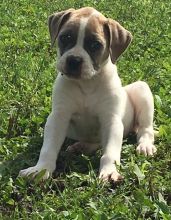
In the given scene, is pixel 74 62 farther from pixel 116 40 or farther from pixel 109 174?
pixel 109 174

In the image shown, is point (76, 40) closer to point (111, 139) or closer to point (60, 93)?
point (60, 93)

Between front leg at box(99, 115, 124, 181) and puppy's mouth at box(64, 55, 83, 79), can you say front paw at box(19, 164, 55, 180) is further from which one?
puppy's mouth at box(64, 55, 83, 79)

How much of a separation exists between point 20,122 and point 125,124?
41.8 inches

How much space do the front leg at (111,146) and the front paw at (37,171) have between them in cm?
43

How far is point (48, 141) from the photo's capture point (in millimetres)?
5543

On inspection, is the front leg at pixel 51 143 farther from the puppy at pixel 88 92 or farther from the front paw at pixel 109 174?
the front paw at pixel 109 174

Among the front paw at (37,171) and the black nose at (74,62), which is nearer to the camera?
the front paw at (37,171)

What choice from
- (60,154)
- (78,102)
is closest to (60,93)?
(78,102)

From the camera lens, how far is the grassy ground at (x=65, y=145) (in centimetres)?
471

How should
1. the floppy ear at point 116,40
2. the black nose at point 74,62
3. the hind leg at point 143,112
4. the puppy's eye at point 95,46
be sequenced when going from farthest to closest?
the hind leg at point 143,112 < the floppy ear at point 116,40 < the puppy's eye at point 95,46 < the black nose at point 74,62

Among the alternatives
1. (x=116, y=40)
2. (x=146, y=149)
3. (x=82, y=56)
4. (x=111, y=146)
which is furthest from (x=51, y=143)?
(x=116, y=40)

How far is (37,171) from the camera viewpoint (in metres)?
5.19

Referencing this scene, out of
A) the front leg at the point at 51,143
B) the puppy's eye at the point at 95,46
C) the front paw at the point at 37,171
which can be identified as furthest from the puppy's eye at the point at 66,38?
the front paw at the point at 37,171

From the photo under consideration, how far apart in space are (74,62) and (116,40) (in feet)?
1.86
